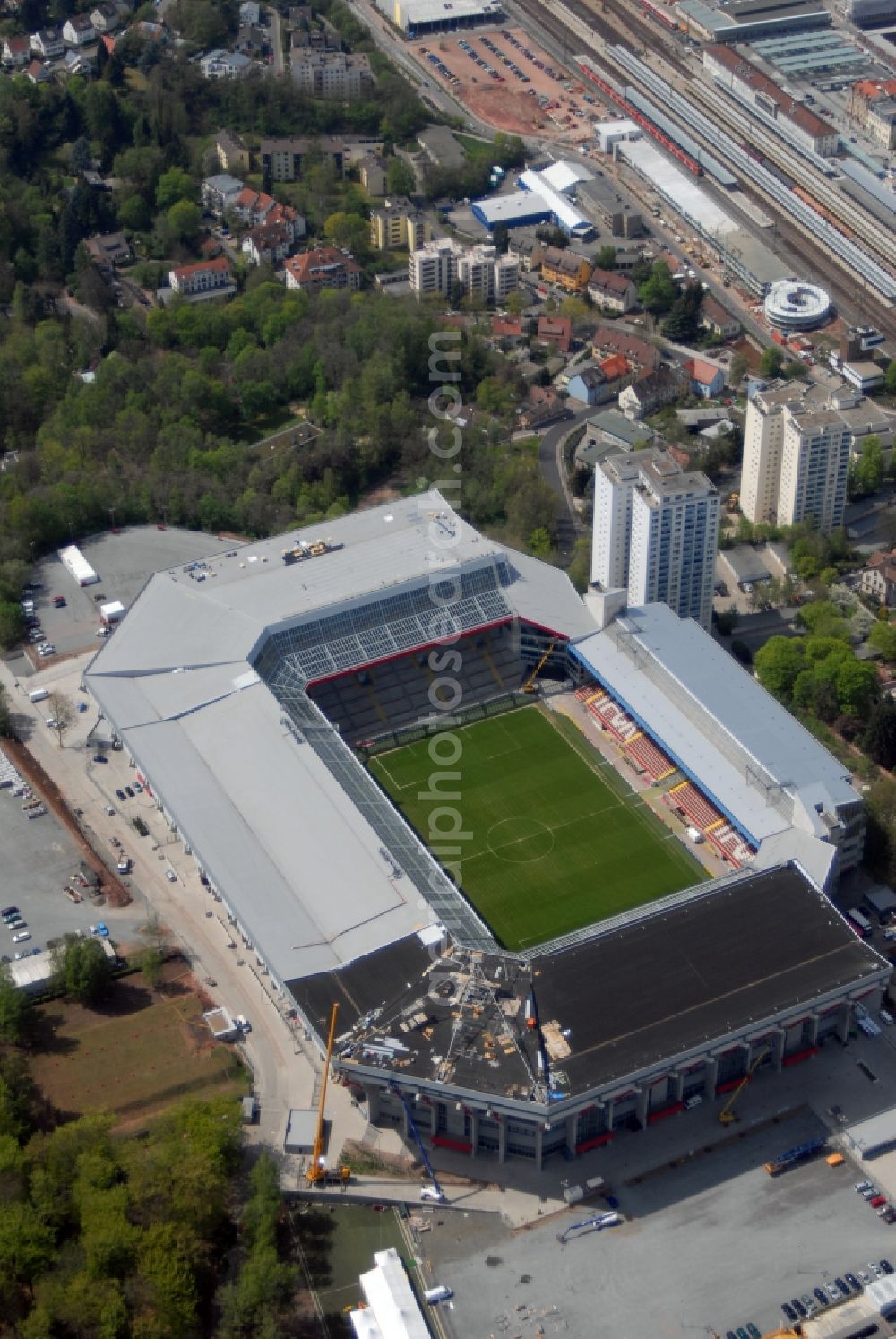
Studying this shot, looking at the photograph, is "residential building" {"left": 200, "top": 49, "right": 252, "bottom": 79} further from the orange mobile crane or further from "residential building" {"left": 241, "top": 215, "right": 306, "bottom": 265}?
the orange mobile crane

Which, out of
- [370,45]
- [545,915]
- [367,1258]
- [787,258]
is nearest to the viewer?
[367,1258]

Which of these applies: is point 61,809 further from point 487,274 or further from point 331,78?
point 331,78

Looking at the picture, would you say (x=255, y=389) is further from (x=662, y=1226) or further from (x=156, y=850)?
(x=662, y=1226)

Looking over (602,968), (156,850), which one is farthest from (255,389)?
(602,968)

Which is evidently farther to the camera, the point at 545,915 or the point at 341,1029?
the point at 545,915

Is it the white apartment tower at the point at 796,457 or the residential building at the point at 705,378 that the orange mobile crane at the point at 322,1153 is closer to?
the white apartment tower at the point at 796,457

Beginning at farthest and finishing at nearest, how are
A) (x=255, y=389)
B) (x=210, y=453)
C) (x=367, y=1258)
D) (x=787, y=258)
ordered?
(x=787, y=258)
(x=255, y=389)
(x=210, y=453)
(x=367, y=1258)
